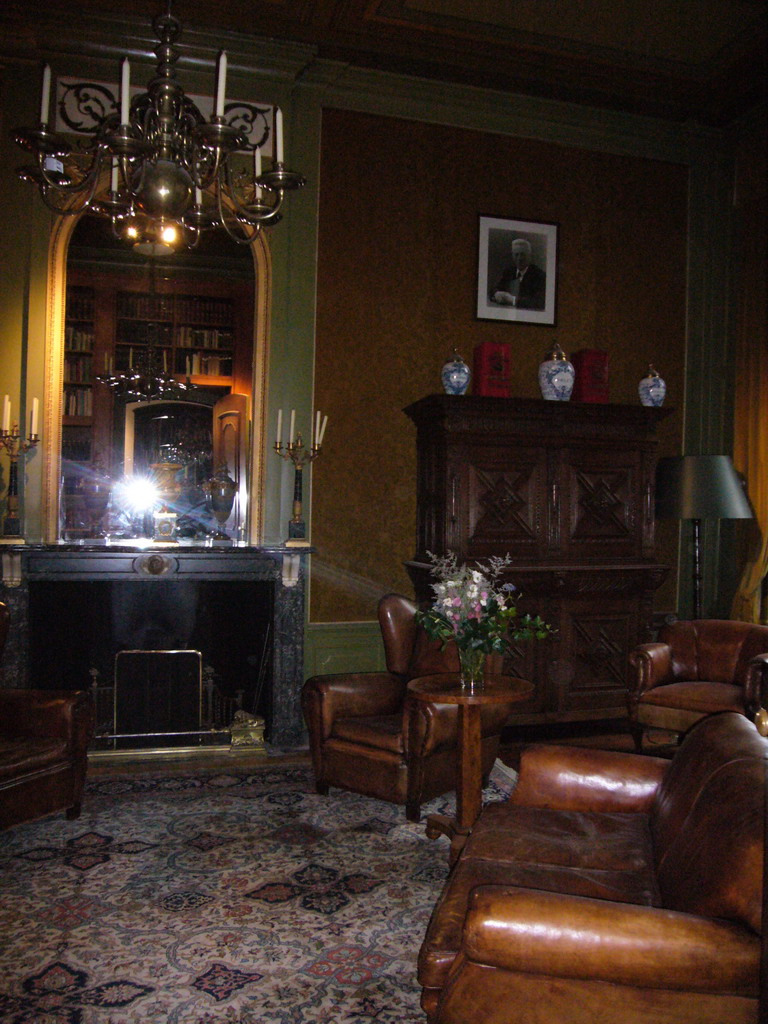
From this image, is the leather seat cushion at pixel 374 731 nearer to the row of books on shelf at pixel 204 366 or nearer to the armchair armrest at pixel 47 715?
the armchair armrest at pixel 47 715

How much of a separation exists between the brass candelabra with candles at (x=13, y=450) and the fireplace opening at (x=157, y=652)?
1.07 feet

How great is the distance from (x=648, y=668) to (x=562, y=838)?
2.48 meters

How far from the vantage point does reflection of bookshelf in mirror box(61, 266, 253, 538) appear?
185 inches

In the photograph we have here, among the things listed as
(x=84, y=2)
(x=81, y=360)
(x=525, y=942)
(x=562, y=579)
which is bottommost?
(x=525, y=942)

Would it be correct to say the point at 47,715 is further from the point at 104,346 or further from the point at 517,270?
the point at 517,270

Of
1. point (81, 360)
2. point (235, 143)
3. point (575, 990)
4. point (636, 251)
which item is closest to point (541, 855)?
point (575, 990)

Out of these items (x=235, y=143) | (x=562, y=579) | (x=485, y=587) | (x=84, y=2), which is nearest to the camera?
(x=235, y=143)

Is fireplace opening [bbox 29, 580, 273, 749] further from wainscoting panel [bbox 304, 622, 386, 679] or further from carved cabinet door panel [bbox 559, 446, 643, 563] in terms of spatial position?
carved cabinet door panel [bbox 559, 446, 643, 563]

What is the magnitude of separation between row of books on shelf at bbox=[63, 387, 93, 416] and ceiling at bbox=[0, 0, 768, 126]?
6.71 feet

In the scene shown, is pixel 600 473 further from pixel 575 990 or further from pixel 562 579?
pixel 575 990

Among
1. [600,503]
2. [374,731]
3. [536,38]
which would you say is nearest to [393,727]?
[374,731]

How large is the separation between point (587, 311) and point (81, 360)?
11.2ft

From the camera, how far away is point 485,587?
3311 millimetres

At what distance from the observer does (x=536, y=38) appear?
481 cm
